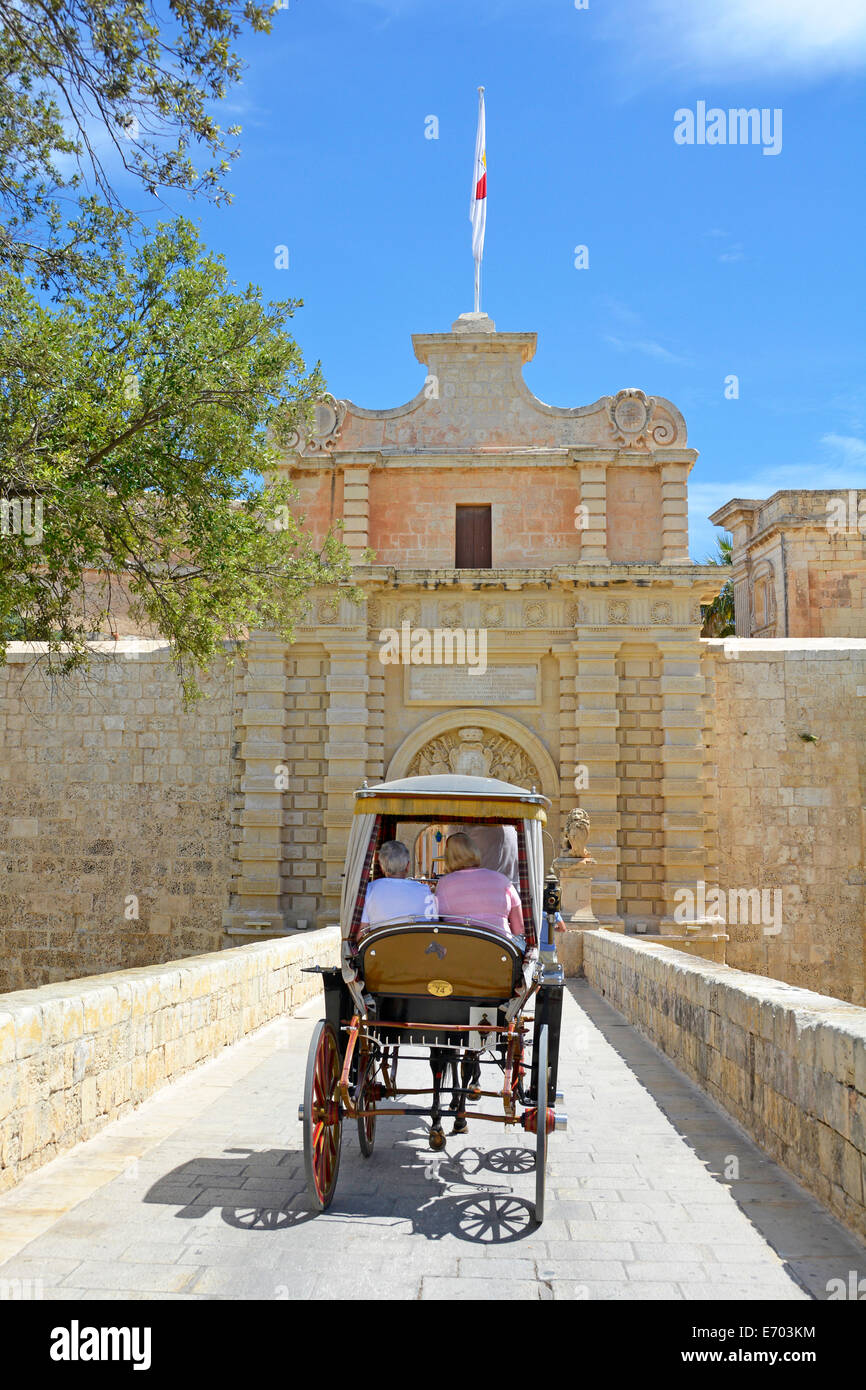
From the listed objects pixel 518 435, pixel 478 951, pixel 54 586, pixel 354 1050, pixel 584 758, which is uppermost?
pixel 518 435

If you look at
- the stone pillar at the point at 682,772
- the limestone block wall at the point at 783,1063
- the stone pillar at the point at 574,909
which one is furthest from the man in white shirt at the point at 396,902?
the stone pillar at the point at 682,772

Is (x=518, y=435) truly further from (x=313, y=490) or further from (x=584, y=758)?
(x=584, y=758)

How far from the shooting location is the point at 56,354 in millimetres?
8273

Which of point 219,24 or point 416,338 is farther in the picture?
point 416,338

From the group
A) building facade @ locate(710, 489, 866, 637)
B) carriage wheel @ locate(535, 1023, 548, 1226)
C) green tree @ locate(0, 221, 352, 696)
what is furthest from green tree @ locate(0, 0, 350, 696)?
building facade @ locate(710, 489, 866, 637)

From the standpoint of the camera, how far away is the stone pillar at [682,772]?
1653 centimetres

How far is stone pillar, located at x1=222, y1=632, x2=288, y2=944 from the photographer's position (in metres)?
16.7

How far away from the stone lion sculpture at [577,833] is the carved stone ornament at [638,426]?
633 centimetres

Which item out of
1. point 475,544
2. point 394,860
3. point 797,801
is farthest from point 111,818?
point 394,860

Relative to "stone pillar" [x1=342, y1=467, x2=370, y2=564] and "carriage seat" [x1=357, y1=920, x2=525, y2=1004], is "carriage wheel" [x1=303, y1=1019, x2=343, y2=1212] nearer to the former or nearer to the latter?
"carriage seat" [x1=357, y1=920, x2=525, y2=1004]

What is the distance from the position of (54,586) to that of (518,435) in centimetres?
986

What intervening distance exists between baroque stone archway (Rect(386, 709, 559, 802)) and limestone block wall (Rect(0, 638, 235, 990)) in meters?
3.06
